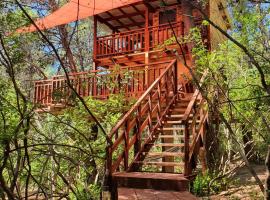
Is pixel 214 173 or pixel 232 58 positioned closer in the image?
pixel 232 58

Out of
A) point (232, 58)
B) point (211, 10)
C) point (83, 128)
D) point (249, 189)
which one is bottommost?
point (249, 189)

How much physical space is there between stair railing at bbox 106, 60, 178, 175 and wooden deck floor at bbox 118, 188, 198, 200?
0.42m

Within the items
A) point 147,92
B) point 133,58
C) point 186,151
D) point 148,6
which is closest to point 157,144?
point 147,92

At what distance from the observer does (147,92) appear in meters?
6.81

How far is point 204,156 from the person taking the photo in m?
7.08

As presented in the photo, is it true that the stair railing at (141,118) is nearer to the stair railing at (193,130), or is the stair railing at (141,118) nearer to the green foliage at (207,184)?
the stair railing at (193,130)

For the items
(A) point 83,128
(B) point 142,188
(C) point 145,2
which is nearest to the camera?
(B) point 142,188

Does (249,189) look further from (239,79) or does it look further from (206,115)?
(239,79)

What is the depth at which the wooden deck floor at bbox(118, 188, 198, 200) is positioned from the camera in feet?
15.5

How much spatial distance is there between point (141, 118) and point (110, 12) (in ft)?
26.6

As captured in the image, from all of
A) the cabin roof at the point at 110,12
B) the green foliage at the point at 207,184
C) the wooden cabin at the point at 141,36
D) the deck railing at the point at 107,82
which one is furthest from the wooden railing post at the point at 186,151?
the cabin roof at the point at 110,12

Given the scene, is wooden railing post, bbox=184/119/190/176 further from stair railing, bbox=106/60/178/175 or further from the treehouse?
stair railing, bbox=106/60/178/175

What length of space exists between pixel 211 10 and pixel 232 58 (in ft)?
24.8

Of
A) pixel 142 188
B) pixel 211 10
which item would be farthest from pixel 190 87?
pixel 142 188
